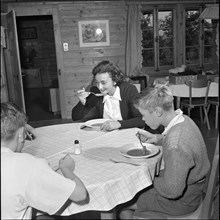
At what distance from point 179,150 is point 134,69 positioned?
4.82m

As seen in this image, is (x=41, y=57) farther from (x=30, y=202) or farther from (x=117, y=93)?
(x=30, y=202)

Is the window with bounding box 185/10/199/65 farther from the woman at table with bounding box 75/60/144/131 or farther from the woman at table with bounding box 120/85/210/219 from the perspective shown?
the woman at table with bounding box 120/85/210/219

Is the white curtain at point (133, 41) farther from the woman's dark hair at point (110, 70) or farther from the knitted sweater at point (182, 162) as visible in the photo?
the knitted sweater at point (182, 162)

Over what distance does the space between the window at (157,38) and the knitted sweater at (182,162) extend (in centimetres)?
490

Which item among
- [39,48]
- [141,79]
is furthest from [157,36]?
[39,48]

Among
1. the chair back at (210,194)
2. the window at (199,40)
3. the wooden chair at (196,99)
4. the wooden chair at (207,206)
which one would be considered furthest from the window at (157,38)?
the chair back at (210,194)

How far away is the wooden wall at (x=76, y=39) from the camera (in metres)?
5.73

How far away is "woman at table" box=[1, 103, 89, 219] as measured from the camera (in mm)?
1068

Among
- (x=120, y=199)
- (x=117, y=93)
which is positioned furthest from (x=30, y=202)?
(x=117, y=93)

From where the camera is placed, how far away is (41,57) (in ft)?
32.7

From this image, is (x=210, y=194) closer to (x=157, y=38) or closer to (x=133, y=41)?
(x=133, y=41)

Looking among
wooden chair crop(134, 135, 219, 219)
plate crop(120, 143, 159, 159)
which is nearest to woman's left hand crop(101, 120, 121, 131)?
plate crop(120, 143, 159, 159)

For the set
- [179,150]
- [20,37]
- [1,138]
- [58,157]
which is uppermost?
[20,37]

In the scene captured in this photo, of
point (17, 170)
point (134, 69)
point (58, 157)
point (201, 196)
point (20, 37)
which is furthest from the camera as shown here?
point (20, 37)
